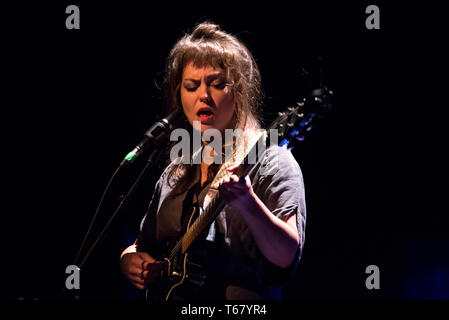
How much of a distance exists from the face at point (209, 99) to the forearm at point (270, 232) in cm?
52

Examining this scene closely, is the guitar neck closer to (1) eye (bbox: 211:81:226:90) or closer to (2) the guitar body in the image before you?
(2) the guitar body

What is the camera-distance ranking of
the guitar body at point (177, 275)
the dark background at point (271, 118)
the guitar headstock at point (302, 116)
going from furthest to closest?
the dark background at point (271, 118) < the guitar body at point (177, 275) < the guitar headstock at point (302, 116)

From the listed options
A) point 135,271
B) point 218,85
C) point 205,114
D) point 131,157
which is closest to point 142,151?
point 131,157

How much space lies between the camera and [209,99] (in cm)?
166

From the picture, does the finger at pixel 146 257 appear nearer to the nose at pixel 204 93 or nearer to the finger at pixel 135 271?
the finger at pixel 135 271

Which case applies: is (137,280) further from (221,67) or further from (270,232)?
(221,67)

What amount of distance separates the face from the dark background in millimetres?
967

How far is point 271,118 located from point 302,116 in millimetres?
1485

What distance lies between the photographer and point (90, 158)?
2.98 meters

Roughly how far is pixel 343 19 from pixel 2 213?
Result: 2716mm

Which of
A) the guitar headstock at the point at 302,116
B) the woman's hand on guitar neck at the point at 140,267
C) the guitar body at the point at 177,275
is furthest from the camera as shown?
the woman's hand on guitar neck at the point at 140,267

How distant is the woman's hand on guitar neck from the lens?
164 cm

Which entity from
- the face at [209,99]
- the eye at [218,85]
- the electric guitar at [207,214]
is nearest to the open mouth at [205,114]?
the face at [209,99]

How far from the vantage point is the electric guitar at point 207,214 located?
48.9 inches
